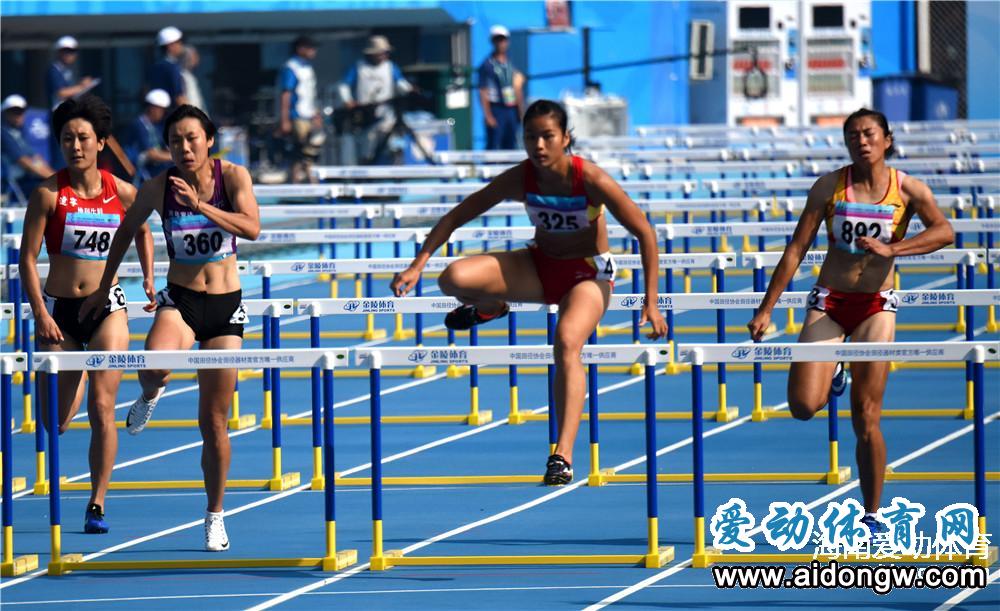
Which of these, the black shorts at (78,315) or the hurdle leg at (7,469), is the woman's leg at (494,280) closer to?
the black shorts at (78,315)

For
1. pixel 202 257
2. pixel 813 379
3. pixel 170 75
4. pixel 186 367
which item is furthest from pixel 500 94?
pixel 186 367

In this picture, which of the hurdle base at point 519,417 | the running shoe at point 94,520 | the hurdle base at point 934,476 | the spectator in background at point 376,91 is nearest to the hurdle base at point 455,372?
the hurdle base at point 519,417

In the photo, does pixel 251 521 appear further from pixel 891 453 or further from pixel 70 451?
pixel 891 453

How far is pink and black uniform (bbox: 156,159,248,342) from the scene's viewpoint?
8625 millimetres

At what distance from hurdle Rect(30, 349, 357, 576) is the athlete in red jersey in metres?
0.34

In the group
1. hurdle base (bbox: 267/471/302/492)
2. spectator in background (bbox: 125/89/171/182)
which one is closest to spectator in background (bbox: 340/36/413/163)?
spectator in background (bbox: 125/89/171/182)

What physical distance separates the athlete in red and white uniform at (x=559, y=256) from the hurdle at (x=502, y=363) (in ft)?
0.62

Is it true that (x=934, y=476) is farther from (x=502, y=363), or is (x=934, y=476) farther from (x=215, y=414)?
(x=215, y=414)

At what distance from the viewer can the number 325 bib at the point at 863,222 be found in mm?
8602

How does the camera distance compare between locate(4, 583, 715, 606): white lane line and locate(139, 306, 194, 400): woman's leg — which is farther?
locate(139, 306, 194, 400): woman's leg

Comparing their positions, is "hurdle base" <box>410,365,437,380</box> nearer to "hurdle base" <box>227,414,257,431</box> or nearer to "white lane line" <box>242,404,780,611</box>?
"hurdle base" <box>227,414,257,431</box>

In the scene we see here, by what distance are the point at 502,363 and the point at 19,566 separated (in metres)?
2.21

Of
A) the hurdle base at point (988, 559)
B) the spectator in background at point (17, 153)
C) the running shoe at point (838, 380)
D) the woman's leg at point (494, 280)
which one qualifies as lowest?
the hurdle base at point (988, 559)

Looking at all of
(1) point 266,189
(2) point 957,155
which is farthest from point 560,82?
(1) point 266,189
